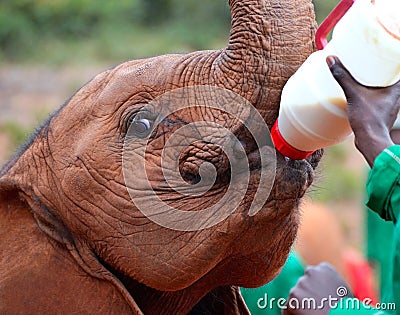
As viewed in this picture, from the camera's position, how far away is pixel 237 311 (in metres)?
2.31

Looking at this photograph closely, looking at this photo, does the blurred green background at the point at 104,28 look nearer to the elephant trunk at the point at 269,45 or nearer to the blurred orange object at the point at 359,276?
the blurred orange object at the point at 359,276

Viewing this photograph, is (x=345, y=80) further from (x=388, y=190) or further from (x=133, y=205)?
(x=133, y=205)

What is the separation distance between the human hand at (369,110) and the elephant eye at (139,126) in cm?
43

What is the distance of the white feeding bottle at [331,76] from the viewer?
68.3 inches

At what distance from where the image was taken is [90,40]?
1226cm

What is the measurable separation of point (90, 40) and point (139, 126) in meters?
10.4

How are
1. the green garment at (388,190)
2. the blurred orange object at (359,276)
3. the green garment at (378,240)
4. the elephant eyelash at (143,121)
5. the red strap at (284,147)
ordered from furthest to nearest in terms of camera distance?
the blurred orange object at (359,276) → the green garment at (378,240) → the elephant eyelash at (143,121) → the red strap at (284,147) → the green garment at (388,190)

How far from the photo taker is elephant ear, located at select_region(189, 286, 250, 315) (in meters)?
2.30

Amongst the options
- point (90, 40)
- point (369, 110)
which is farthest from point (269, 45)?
point (90, 40)

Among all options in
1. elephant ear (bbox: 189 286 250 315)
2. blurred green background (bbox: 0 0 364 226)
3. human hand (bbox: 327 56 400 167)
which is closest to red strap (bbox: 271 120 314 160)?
human hand (bbox: 327 56 400 167)

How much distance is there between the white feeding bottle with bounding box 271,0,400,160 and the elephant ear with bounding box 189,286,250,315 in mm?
484

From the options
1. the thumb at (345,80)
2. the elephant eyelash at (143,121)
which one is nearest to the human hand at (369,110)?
the thumb at (345,80)

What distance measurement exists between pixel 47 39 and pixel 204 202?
10.0 meters

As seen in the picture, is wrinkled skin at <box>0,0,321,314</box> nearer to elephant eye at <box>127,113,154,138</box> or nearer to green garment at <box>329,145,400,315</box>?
elephant eye at <box>127,113,154,138</box>
